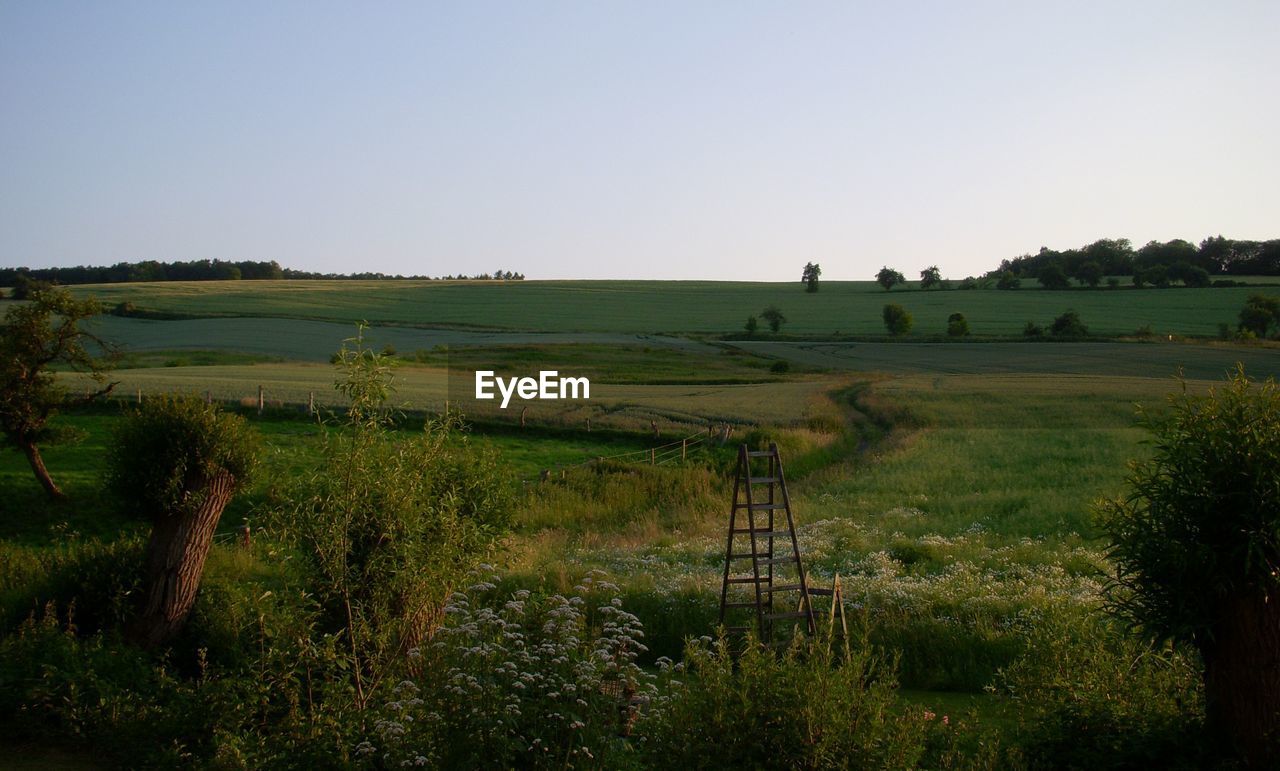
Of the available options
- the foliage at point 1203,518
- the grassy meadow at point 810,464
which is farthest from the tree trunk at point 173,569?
the foliage at point 1203,518

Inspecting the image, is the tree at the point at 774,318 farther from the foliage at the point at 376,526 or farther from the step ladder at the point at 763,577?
the foliage at the point at 376,526

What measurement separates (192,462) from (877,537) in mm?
14860

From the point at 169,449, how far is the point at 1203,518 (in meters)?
17.9

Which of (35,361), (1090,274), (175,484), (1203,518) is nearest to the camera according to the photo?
(1203,518)

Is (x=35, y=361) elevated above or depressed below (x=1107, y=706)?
above

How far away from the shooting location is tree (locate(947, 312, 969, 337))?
238 feet

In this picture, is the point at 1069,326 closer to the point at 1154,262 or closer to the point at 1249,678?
the point at 1154,262

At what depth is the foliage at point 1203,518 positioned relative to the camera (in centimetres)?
789

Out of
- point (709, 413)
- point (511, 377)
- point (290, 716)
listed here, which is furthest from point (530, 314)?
point (290, 716)

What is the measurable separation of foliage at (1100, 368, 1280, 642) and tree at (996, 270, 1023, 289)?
94.5m

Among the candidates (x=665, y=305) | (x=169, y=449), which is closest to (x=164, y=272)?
(x=665, y=305)

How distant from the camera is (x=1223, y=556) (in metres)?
7.96

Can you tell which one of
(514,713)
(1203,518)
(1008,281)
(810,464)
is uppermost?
(1008,281)

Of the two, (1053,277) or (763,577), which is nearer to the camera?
(763,577)
